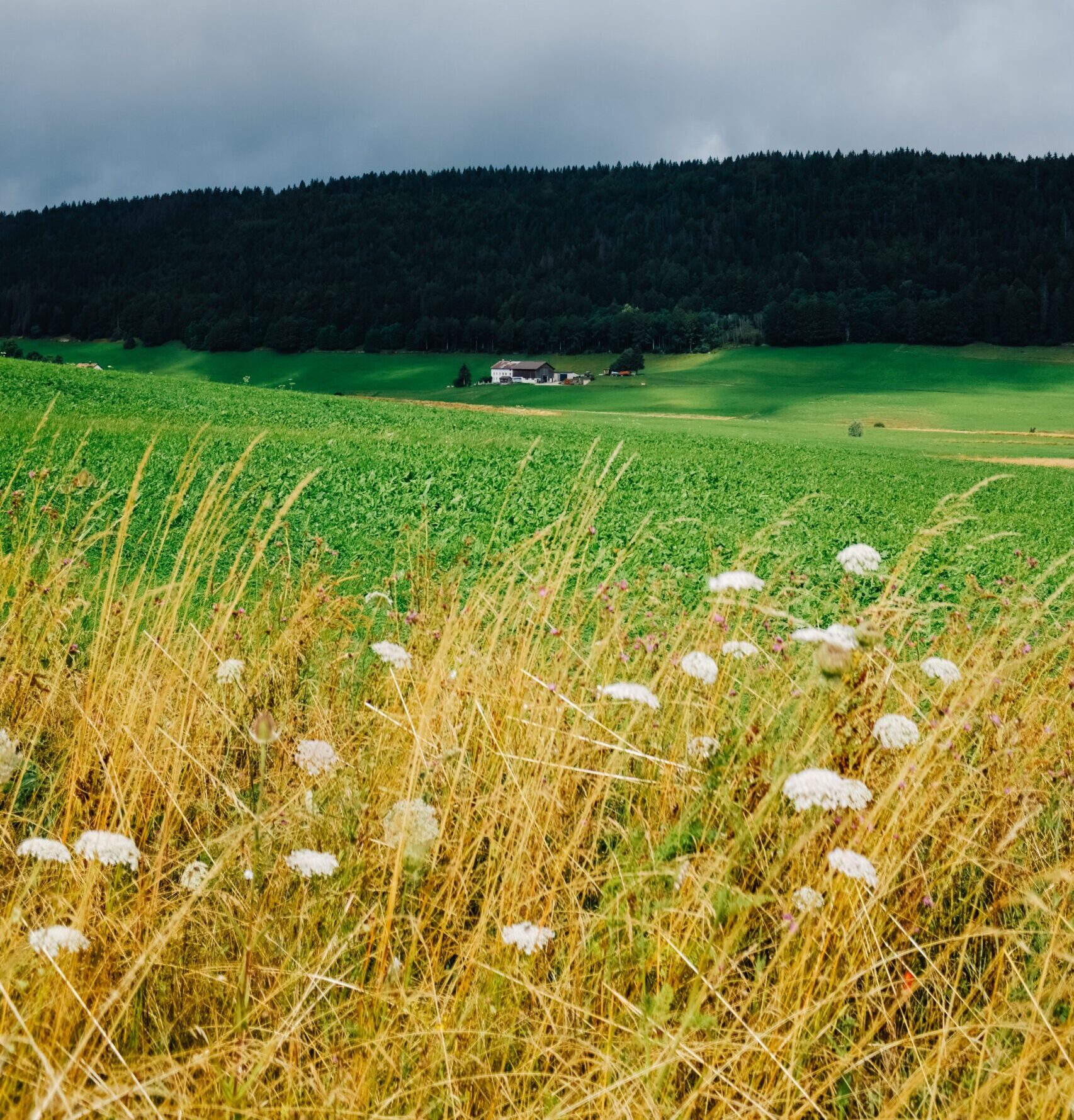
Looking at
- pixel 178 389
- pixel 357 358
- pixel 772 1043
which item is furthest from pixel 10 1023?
pixel 357 358

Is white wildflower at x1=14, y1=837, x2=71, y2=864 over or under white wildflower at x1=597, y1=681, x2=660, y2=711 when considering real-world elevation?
under

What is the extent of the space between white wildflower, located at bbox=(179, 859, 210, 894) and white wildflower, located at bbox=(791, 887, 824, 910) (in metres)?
1.25

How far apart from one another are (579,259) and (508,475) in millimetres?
130012

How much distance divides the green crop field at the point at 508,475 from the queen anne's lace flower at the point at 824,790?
129 cm

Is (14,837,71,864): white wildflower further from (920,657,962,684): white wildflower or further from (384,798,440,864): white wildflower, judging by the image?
(920,657,962,684): white wildflower

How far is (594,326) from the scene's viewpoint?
111312 mm

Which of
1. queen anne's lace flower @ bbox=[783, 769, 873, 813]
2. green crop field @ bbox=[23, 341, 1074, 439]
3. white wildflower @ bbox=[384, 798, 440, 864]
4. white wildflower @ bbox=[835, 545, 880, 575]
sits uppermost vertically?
green crop field @ bbox=[23, 341, 1074, 439]

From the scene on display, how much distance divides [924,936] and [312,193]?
175 m

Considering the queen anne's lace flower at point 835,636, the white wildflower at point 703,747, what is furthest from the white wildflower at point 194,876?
the queen anne's lace flower at point 835,636

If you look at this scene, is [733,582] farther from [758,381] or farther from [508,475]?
[758,381]

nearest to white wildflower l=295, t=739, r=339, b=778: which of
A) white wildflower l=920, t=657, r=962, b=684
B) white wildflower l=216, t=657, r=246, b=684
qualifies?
white wildflower l=216, t=657, r=246, b=684

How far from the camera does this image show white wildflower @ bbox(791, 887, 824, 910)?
1962mm

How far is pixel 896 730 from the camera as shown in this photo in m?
2.25

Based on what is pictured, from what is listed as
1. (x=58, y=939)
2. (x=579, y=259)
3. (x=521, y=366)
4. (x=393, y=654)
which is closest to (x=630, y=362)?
(x=521, y=366)
